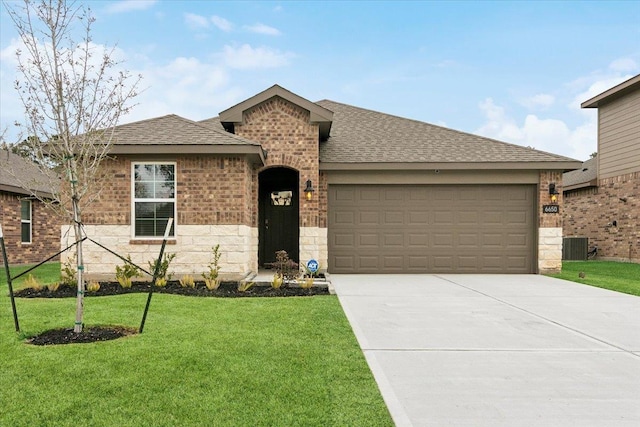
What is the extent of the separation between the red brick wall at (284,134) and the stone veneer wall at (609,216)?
546 inches

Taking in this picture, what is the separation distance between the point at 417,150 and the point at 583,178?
526 inches

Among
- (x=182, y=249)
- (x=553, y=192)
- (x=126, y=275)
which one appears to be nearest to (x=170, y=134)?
(x=182, y=249)

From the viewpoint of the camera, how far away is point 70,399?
12.2 feet

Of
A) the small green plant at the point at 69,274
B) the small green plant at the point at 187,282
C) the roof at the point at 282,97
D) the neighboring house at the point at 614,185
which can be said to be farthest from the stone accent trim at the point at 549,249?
the small green plant at the point at 69,274

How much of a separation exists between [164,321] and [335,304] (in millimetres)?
2853

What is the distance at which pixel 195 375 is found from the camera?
4.27 m

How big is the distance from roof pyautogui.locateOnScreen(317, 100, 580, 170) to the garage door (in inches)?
29.7

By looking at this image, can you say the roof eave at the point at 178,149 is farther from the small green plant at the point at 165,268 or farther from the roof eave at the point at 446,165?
the roof eave at the point at 446,165

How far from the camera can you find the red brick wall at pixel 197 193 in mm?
10859

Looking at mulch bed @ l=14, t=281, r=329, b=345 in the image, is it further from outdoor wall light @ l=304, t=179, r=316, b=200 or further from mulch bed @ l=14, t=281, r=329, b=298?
outdoor wall light @ l=304, t=179, r=316, b=200

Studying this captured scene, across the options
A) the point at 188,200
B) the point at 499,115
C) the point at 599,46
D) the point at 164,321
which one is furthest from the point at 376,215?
the point at 499,115

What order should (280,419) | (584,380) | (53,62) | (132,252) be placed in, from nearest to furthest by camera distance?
(280,419) < (584,380) < (53,62) < (132,252)

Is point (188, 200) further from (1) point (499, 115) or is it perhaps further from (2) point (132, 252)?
(1) point (499, 115)

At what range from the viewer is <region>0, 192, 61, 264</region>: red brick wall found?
1728cm
